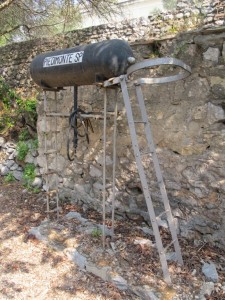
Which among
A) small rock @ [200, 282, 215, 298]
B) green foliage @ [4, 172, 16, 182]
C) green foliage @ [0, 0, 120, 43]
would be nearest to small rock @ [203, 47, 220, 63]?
small rock @ [200, 282, 215, 298]

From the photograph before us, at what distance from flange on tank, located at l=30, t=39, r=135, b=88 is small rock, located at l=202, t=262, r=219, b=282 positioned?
6.38 feet

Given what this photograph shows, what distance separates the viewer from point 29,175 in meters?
4.66

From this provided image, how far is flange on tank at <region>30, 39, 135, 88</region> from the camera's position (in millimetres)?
2562

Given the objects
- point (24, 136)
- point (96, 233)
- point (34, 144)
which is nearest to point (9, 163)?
point (24, 136)

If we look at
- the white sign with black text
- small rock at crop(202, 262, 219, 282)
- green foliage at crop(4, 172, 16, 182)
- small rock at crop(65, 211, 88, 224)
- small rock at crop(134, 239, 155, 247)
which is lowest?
small rock at crop(202, 262, 219, 282)

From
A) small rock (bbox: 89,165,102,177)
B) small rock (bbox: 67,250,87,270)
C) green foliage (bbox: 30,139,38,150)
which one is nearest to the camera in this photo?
small rock (bbox: 67,250,87,270)

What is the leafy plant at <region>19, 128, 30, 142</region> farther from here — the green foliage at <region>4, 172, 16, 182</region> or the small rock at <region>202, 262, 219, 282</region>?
the small rock at <region>202, 262, 219, 282</region>

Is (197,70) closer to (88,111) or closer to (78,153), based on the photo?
(88,111)

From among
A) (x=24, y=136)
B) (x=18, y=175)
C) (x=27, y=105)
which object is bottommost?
(x=18, y=175)

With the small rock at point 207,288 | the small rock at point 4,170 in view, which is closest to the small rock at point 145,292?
the small rock at point 207,288

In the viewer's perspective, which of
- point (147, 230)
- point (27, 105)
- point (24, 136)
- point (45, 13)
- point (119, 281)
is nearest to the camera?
point (119, 281)

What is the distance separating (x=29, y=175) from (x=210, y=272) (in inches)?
127

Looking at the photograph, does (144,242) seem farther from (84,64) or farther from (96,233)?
(84,64)

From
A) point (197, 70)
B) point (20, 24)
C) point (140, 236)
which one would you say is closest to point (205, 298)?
point (140, 236)
